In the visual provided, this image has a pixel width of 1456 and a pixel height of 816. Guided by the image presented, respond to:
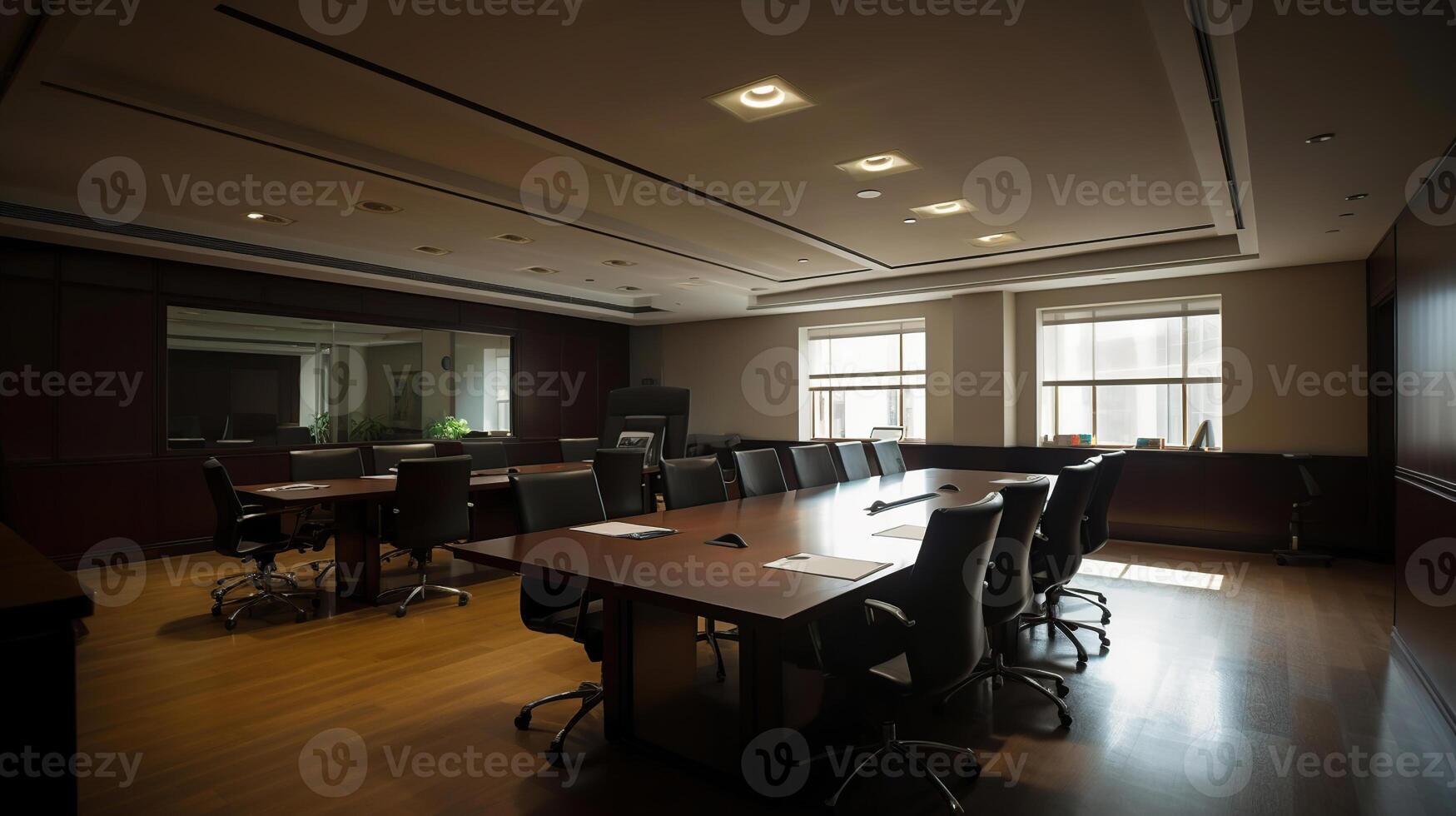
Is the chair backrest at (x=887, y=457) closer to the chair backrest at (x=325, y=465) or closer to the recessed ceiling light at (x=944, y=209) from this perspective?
the recessed ceiling light at (x=944, y=209)

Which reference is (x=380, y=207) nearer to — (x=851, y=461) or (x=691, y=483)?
(x=691, y=483)

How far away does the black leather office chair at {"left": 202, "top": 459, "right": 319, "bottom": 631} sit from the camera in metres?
4.35

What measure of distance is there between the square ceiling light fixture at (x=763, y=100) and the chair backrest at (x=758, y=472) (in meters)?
1.93

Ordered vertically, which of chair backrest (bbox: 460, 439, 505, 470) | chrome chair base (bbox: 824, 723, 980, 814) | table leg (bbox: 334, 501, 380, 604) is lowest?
chrome chair base (bbox: 824, 723, 980, 814)

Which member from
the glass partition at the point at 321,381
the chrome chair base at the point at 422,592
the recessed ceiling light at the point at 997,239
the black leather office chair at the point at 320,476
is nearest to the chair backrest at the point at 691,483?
the chrome chair base at the point at 422,592

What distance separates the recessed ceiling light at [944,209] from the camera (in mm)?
5098

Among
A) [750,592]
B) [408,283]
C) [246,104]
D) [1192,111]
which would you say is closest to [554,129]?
[246,104]

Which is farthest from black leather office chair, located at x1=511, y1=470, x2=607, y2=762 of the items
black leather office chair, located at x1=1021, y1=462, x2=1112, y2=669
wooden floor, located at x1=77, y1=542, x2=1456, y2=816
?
black leather office chair, located at x1=1021, y1=462, x2=1112, y2=669

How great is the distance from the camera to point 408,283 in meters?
7.53

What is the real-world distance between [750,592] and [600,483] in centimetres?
334

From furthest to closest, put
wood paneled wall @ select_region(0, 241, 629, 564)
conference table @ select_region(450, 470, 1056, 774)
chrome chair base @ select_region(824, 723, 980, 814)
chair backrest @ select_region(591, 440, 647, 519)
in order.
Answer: wood paneled wall @ select_region(0, 241, 629, 564)
chair backrest @ select_region(591, 440, 647, 519)
chrome chair base @ select_region(824, 723, 980, 814)
conference table @ select_region(450, 470, 1056, 774)

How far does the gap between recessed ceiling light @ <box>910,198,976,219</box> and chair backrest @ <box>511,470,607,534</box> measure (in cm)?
319

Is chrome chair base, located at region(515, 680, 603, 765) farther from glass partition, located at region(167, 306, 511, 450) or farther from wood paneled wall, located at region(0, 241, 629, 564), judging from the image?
glass partition, located at region(167, 306, 511, 450)

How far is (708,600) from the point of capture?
196cm
